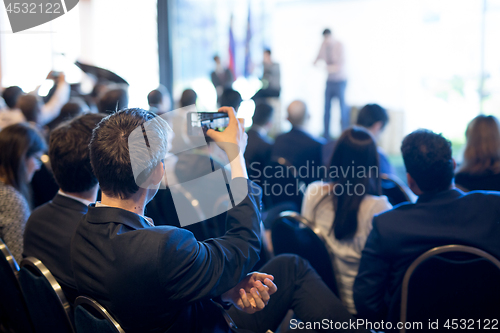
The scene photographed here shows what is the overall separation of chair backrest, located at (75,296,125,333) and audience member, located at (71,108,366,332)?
2cm

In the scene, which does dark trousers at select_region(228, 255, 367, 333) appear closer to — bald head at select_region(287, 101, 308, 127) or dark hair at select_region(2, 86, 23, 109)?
bald head at select_region(287, 101, 308, 127)

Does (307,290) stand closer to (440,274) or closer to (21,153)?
(440,274)

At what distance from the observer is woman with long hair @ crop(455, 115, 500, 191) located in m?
1.90

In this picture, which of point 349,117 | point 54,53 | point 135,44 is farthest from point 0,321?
point 135,44

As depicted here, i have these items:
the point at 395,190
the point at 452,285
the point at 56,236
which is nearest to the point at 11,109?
the point at 56,236

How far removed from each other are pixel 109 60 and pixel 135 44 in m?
1.00

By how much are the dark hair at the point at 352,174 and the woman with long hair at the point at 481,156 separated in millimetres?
566

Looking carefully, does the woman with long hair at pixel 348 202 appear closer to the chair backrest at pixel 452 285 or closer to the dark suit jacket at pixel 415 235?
the dark suit jacket at pixel 415 235

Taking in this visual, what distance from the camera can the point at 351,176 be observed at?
1.63 meters

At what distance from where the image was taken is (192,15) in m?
7.45

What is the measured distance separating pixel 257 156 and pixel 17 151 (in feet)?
4.74

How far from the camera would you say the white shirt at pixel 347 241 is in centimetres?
158

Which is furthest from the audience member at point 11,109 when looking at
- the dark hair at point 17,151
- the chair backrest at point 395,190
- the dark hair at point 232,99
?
the chair backrest at point 395,190

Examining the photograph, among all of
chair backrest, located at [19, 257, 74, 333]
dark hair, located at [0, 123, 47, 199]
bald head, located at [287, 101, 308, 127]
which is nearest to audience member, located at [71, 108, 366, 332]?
chair backrest, located at [19, 257, 74, 333]
